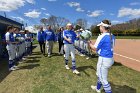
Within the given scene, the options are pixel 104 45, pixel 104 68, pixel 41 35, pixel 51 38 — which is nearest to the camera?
pixel 104 45

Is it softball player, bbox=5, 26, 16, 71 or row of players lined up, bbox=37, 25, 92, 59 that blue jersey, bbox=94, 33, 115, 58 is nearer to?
softball player, bbox=5, 26, 16, 71

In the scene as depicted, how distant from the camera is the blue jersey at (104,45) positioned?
5.36m

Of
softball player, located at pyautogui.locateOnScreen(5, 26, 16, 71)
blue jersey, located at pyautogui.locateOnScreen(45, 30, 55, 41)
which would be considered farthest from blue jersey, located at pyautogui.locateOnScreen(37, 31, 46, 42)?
softball player, located at pyautogui.locateOnScreen(5, 26, 16, 71)

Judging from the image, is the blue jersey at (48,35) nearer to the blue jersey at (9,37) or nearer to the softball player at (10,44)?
the softball player at (10,44)

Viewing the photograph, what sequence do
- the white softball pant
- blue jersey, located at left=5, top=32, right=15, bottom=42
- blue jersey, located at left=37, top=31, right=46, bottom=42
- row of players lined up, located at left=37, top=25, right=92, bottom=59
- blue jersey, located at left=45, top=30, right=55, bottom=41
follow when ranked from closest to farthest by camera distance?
1. the white softball pant
2. blue jersey, located at left=5, top=32, right=15, bottom=42
3. row of players lined up, located at left=37, top=25, right=92, bottom=59
4. blue jersey, located at left=45, top=30, right=55, bottom=41
5. blue jersey, located at left=37, top=31, right=46, bottom=42

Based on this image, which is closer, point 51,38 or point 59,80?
point 59,80

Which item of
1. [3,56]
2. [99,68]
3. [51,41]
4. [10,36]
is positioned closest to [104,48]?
[99,68]

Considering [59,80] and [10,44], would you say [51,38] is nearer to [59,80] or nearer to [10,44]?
[10,44]

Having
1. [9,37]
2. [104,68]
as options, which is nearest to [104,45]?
[104,68]

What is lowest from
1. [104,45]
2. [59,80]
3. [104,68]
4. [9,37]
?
[59,80]

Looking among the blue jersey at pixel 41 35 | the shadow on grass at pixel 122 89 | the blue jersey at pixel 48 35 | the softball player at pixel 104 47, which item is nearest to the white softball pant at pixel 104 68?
the softball player at pixel 104 47

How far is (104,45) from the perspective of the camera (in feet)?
17.8

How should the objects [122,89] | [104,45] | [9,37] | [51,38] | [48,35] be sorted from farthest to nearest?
[51,38]
[48,35]
[9,37]
[122,89]
[104,45]

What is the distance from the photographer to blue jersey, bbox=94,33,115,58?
5.36m
